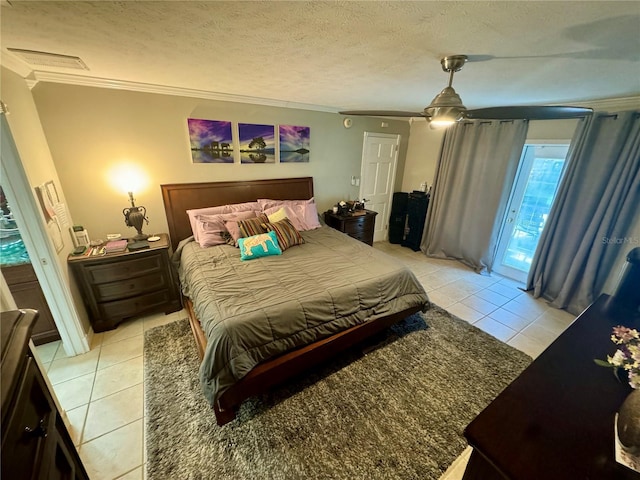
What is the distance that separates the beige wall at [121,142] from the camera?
2.32m

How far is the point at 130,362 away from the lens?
2.16 meters

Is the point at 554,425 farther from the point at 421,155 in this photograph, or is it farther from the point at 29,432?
the point at 421,155

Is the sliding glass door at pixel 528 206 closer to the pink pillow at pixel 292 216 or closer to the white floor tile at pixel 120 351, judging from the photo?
the pink pillow at pixel 292 216

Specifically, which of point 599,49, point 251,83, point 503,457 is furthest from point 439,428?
point 251,83

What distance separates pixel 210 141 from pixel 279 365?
2581 millimetres

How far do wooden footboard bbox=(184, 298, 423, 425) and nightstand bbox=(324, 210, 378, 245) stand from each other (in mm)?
1932

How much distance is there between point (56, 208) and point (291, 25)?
2469 mm

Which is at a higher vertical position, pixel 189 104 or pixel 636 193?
pixel 189 104

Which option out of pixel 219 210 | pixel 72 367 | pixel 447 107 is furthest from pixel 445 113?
pixel 72 367

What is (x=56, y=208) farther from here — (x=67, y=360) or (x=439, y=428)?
(x=439, y=428)

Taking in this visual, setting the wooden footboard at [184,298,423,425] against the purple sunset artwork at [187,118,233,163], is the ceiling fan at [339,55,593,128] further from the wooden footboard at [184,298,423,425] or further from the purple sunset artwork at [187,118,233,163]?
the purple sunset artwork at [187,118,233,163]

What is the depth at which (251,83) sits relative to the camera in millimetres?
2359

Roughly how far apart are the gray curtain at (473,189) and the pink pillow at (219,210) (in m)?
3.00

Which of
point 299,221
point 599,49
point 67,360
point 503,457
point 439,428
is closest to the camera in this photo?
point 503,457
